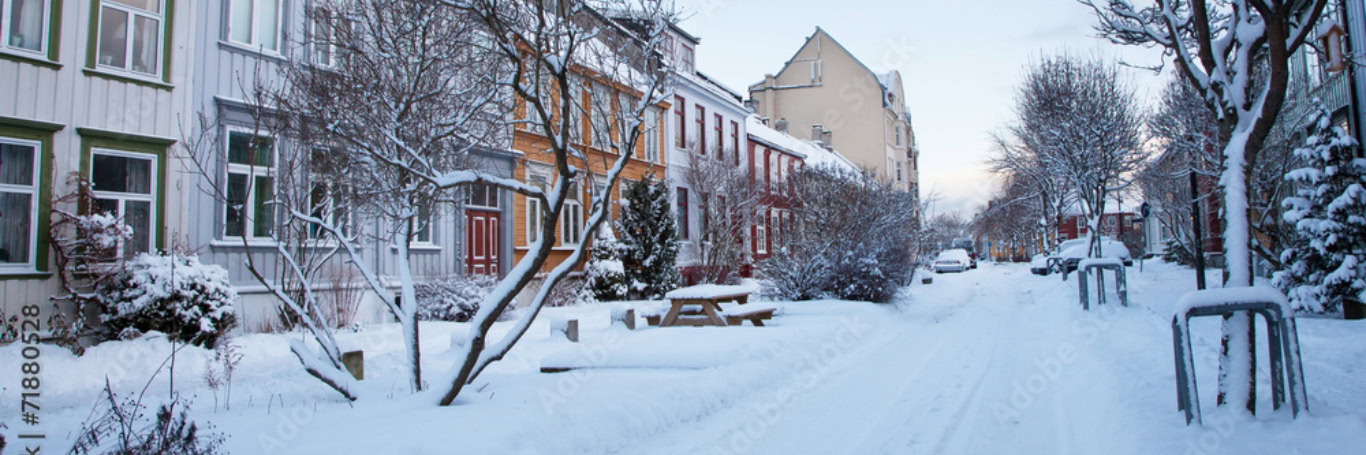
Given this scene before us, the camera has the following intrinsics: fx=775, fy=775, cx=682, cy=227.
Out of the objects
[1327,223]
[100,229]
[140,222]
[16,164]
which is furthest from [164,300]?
[1327,223]

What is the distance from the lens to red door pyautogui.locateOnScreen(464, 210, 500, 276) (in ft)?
54.5

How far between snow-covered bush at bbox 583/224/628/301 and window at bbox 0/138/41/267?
10.2m

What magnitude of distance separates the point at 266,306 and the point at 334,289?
3.42ft

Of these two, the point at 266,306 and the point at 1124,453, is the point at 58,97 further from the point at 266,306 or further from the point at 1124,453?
the point at 1124,453

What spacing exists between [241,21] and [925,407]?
38.6 ft

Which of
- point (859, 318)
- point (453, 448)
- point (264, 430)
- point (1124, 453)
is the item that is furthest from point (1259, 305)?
point (859, 318)

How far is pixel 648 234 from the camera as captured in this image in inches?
762

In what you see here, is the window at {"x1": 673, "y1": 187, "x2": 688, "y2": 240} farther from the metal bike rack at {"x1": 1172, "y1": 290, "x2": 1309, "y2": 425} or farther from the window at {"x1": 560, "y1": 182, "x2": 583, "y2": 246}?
the metal bike rack at {"x1": 1172, "y1": 290, "x2": 1309, "y2": 425}

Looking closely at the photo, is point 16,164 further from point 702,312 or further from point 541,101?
point 702,312

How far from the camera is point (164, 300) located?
31.2 ft

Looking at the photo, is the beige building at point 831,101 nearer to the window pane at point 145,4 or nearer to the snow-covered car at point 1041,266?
the snow-covered car at point 1041,266

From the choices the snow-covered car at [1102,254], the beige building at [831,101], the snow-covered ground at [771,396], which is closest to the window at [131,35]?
the snow-covered ground at [771,396]

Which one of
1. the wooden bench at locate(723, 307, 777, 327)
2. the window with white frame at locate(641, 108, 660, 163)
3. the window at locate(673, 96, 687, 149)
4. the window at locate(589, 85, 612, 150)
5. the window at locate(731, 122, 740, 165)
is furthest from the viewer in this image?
the window at locate(731, 122, 740, 165)

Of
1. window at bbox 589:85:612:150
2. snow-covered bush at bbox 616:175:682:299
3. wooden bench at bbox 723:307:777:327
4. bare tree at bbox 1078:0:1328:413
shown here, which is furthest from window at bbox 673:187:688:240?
bare tree at bbox 1078:0:1328:413
